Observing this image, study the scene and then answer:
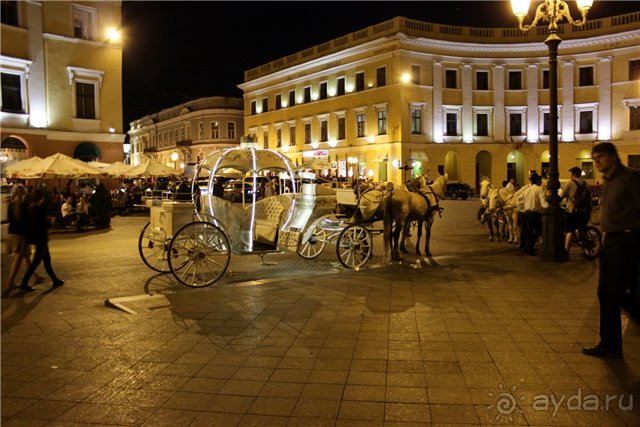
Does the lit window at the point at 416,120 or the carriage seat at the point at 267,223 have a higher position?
the lit window at the point at 416,120

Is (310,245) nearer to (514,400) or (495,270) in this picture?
(495,270)

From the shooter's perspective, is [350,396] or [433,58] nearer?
[350,396]

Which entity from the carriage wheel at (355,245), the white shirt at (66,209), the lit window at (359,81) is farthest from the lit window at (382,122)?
the carriage wheel at (355,245)

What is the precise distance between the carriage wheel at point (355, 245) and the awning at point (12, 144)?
22.5 metres

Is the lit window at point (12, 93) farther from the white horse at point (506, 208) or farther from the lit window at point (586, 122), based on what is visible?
the lit window at point (586, 122)

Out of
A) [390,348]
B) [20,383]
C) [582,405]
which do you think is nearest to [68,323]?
[20,383]

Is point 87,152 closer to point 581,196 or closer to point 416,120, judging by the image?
point 581,196

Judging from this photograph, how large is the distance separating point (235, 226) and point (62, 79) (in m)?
23.4

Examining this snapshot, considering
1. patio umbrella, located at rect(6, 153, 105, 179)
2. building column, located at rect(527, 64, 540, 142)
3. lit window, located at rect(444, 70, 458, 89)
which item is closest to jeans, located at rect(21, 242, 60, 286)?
patio umbrella, located at rect(6, 153, 105, 179)

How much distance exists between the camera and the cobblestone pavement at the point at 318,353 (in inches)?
167

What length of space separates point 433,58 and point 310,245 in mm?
36453

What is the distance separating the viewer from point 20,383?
15.9 ft

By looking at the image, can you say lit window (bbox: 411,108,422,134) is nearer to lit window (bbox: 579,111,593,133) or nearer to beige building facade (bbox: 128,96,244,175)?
lit window (bbox: 579,111,593,133)

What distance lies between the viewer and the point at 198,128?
225ft
